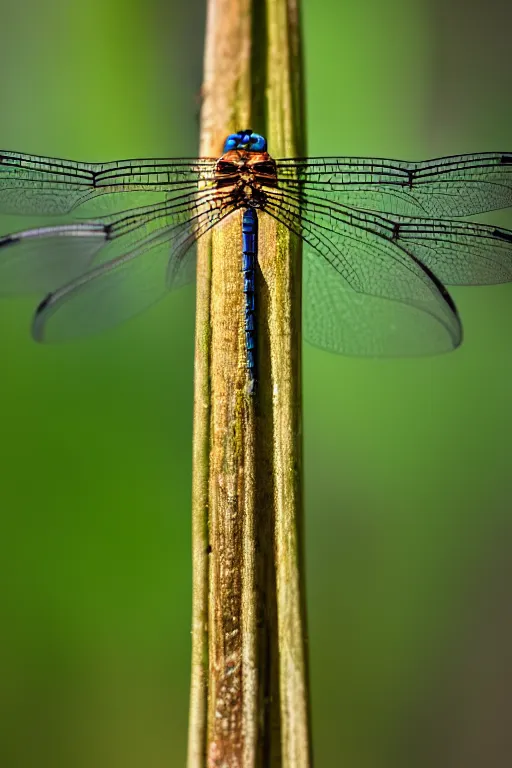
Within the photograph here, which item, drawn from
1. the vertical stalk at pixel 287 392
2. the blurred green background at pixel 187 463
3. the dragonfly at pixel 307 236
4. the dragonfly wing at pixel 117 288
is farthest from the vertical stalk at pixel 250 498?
the blurred green background at pixel 187 463

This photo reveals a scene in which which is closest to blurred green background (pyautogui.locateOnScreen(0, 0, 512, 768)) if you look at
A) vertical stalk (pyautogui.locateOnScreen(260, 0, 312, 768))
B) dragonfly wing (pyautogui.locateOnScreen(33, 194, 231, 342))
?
dragonfly wing (pyautogui.locateOnScreen(33, 194, 231, 342))

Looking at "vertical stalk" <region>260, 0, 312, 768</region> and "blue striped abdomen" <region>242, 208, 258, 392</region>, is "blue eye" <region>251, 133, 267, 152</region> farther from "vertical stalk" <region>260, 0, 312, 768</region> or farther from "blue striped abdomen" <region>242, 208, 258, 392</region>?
"blue striped abdomen" <region>242, 208, 258, 392</region>

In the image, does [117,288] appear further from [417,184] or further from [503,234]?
[503,234]

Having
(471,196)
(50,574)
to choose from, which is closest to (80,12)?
(471,196)

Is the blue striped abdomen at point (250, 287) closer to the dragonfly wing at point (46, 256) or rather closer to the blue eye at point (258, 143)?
the blue eye at point (258, 143)

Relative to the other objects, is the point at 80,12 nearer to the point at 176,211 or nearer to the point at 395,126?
the point at 176,211

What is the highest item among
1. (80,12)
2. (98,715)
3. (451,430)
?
(80,12)
